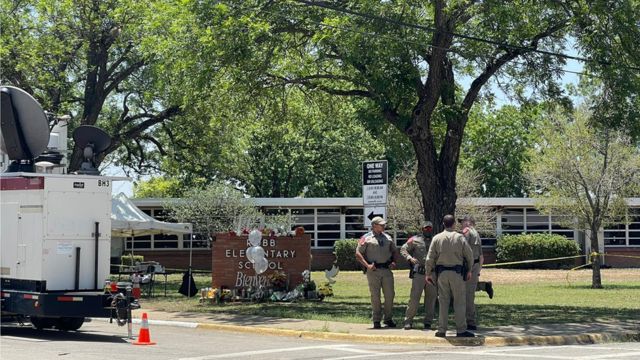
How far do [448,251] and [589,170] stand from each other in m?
17.7

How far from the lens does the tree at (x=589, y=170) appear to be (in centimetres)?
3152

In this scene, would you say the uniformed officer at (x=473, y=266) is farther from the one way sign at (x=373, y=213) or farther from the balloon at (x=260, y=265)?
the balloon at (x=260, y=265)

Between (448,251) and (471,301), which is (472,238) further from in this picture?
(448,251)

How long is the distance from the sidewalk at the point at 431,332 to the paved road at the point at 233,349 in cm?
38

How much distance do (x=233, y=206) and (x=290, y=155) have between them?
38.9 ft

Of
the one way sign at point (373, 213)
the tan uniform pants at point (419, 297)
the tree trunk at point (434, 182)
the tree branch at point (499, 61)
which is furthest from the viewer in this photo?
the tree trunk at point (434, 182)

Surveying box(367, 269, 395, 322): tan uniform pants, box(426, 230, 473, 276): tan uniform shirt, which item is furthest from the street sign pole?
box(426, 230, 473, 276): tan uniform shirt

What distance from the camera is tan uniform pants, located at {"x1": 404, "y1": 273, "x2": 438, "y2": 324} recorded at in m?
16.8

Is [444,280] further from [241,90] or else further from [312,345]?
[241,90]

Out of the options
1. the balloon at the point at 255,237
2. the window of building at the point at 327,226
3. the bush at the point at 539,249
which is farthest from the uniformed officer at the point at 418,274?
the window of building at the point at 327,226

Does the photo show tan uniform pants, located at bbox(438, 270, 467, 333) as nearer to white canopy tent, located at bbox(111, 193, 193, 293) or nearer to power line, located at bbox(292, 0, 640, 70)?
power line, located at bbox(292, 0, 640, 70)

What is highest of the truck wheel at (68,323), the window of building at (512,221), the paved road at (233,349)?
the window of building at (512,221)

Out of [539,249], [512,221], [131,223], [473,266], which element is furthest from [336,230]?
[473,266]

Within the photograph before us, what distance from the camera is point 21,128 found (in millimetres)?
15922
